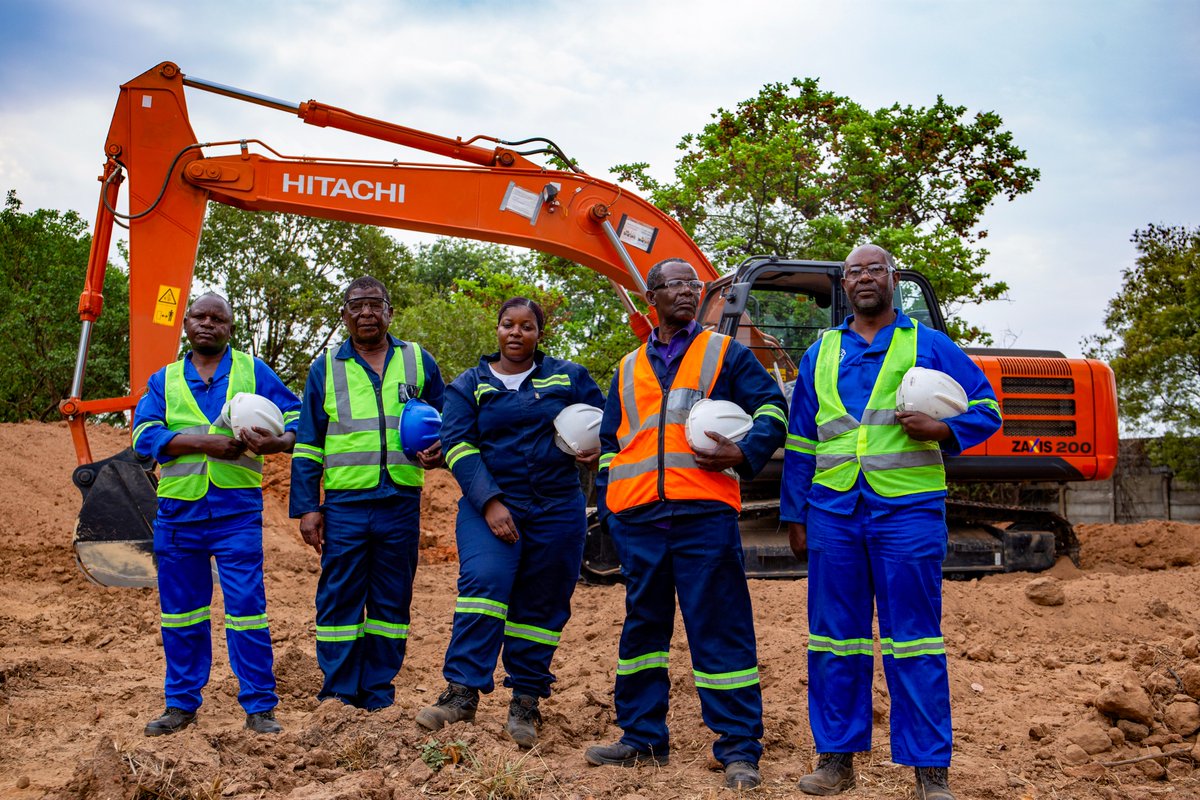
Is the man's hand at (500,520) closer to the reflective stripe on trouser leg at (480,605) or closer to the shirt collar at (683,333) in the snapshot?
the reflective stripe on trouser leg at (480,605)

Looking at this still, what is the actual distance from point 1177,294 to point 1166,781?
22119 mm

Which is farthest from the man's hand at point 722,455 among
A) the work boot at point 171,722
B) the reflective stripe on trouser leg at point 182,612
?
the work boot at point 171,722

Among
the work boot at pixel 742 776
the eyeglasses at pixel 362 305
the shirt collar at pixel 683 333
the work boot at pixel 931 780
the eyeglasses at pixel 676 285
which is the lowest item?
the work boot at pixel 742 776

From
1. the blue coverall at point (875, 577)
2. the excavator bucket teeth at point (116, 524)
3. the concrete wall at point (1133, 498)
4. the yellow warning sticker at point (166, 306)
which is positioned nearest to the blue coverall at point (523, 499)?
the blue coverall at point (875, 577)

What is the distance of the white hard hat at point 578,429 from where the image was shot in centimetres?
472

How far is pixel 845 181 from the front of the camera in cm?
1836

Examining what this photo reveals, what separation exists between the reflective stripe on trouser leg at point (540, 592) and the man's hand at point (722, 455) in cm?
88

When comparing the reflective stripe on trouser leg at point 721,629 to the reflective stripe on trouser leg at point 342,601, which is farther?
the reflective stripe on trouser leg at point 342,601

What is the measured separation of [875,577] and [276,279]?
16.7m

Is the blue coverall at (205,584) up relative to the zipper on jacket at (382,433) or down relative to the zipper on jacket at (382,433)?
down

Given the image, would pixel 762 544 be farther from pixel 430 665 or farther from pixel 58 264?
pixel 58 264

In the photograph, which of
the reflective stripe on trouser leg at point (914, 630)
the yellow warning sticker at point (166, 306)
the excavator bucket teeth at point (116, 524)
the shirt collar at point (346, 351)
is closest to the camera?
the reflective stripe on trouser leg at point (914, 630)

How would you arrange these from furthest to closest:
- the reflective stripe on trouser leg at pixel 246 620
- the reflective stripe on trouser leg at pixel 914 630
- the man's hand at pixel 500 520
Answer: the reflective stripe on trouser leg at pixel 246 620 < the man's hand at pixel 500 520 < the reflective stripe on trouser leg at pixel 914 630

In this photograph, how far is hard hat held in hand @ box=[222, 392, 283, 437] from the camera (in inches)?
195
